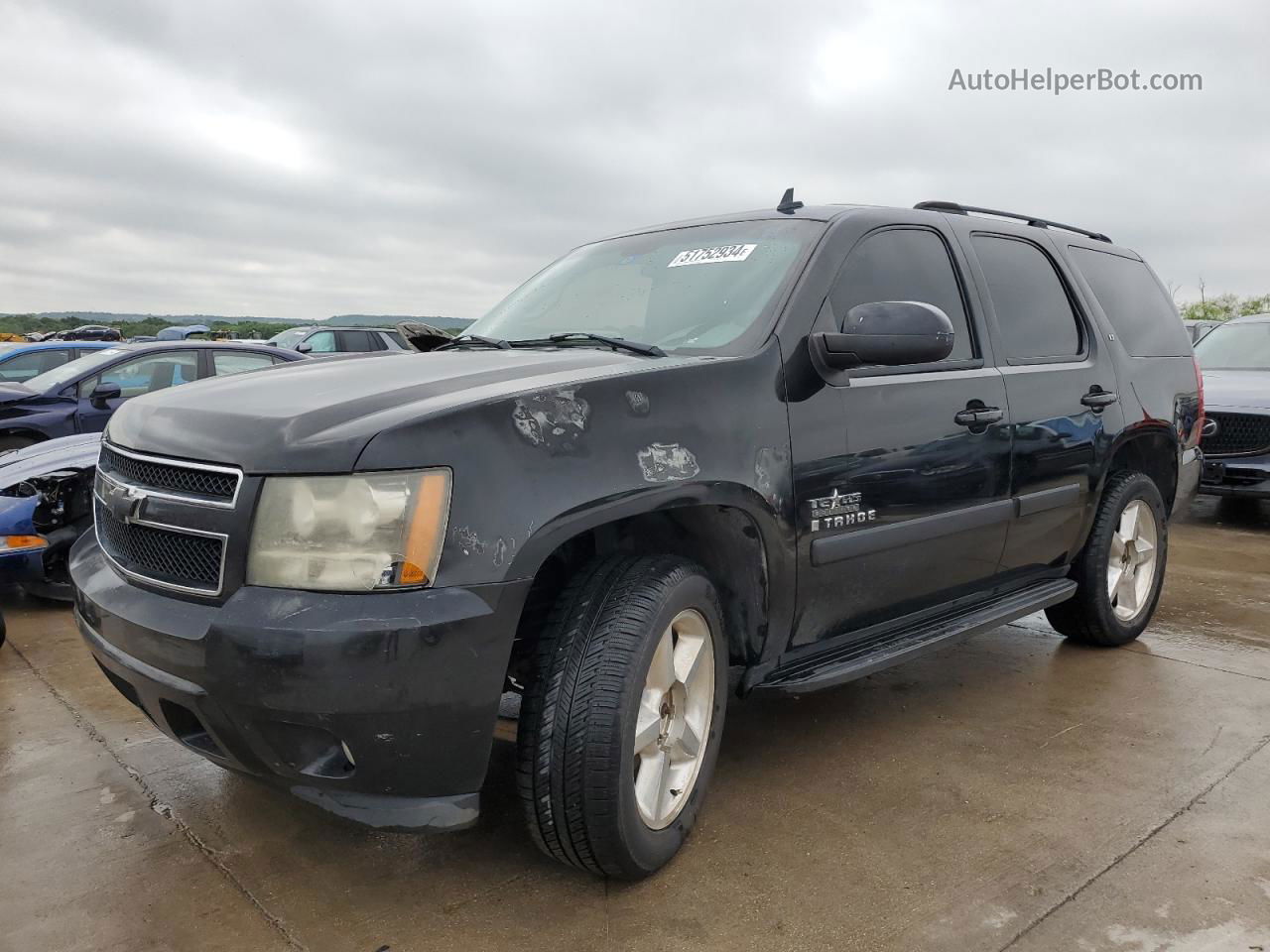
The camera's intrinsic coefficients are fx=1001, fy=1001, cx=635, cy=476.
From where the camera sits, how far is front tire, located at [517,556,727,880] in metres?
2.23

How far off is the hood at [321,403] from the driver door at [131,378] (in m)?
5.68

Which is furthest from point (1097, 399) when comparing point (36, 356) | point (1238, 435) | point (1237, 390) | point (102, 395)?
point (36, 356)

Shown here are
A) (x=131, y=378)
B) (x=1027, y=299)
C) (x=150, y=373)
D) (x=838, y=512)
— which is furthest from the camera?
(x=150, y=373)

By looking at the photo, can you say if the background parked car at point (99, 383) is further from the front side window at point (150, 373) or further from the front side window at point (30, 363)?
the front side window at point (30, 363)

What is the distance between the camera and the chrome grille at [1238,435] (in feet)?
23.9

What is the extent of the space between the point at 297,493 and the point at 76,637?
124 inches

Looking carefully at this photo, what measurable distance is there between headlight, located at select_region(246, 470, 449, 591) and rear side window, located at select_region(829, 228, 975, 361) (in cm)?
152

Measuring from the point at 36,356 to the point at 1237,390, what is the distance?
38.4 ft

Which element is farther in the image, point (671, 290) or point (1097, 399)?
point (1097, 399)

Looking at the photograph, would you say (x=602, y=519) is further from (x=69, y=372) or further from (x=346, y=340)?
(x=346, y=340)

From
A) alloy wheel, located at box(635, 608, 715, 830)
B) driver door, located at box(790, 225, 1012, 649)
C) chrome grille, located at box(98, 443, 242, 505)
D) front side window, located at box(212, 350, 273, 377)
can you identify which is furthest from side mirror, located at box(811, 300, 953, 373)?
front side window, located at box(212, 350, 273, 377)

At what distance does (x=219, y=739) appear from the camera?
2.20 meters

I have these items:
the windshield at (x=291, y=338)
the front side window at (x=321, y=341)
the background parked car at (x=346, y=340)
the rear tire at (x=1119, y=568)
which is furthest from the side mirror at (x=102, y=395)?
the windshield at (x=291, y=338)

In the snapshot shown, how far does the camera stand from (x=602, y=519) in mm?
2262
